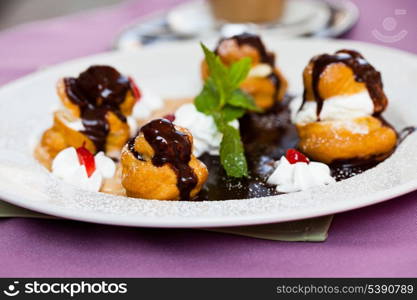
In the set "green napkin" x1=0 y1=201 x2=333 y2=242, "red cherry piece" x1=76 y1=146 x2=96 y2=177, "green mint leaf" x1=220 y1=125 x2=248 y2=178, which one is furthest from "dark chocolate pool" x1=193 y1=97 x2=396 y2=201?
"red cherry piece" x1=76 y1=146 x2=96 y2=177

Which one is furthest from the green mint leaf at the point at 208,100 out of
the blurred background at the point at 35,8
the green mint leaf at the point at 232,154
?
the blurred background at the point at 35,8

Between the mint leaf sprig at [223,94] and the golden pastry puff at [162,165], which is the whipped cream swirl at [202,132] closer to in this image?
the mint leaf sprig at [223,94]

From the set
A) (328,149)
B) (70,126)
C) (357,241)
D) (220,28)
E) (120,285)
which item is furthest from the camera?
(220,28)

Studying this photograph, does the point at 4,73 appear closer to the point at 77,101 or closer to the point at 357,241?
the point at 77,101

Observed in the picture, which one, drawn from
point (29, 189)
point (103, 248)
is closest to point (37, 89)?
point (29, 189)

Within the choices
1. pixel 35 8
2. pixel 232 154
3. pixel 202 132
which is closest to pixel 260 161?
pixel 232 154
